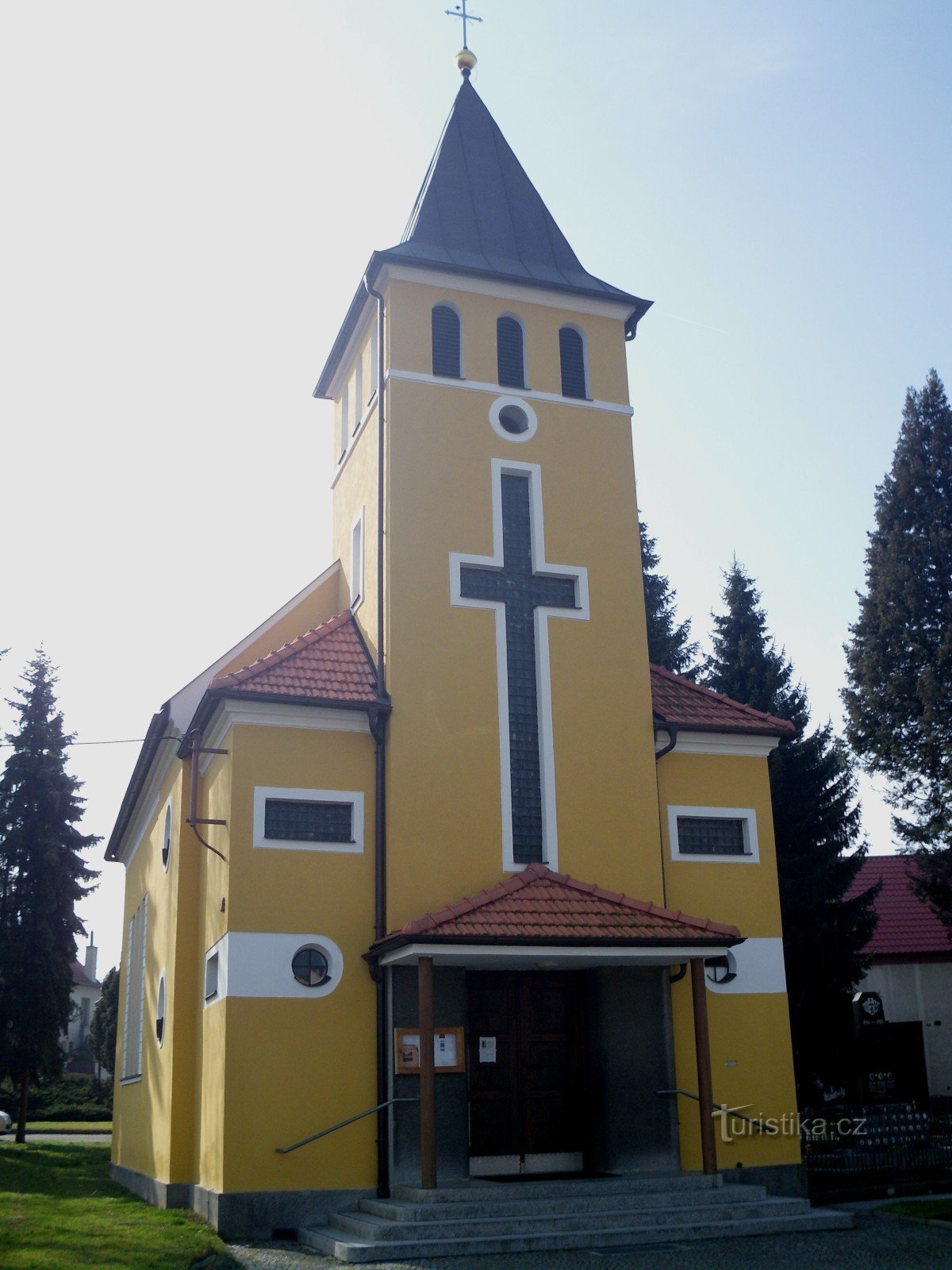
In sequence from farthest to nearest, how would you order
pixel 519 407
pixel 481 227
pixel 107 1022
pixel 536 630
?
pixel 107 1022
pixel 481 227
pixel 519 407
pixel 536 630

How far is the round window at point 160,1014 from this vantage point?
62.3 ft

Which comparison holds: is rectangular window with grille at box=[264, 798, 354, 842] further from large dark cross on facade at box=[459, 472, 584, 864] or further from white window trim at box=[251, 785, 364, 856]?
large dark cross on facade at box=[459, 472, 584, 864]

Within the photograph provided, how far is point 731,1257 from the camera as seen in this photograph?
11844 millimetres

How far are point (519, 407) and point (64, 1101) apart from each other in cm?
3978

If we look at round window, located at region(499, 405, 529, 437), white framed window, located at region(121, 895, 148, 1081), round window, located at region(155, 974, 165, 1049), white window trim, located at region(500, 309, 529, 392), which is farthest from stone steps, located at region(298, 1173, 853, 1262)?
white window trim, located at region(500, 309, 529, 392)

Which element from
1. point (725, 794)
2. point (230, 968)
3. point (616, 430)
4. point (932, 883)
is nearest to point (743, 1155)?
point (725, 794)

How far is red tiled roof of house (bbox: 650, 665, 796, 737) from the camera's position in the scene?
59.6 ft

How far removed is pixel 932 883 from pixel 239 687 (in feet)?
67.8

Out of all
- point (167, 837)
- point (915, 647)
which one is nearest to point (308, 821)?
point (167, 837)

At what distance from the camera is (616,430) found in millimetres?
19562

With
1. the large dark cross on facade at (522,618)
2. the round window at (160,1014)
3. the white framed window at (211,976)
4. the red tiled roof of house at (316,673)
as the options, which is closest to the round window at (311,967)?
the white framed window at (211,976)

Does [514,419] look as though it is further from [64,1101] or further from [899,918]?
[64,1101]

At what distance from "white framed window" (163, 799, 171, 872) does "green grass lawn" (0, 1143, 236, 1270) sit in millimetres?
4933

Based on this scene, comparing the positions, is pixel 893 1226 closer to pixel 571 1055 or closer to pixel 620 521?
pixel 571 1055
